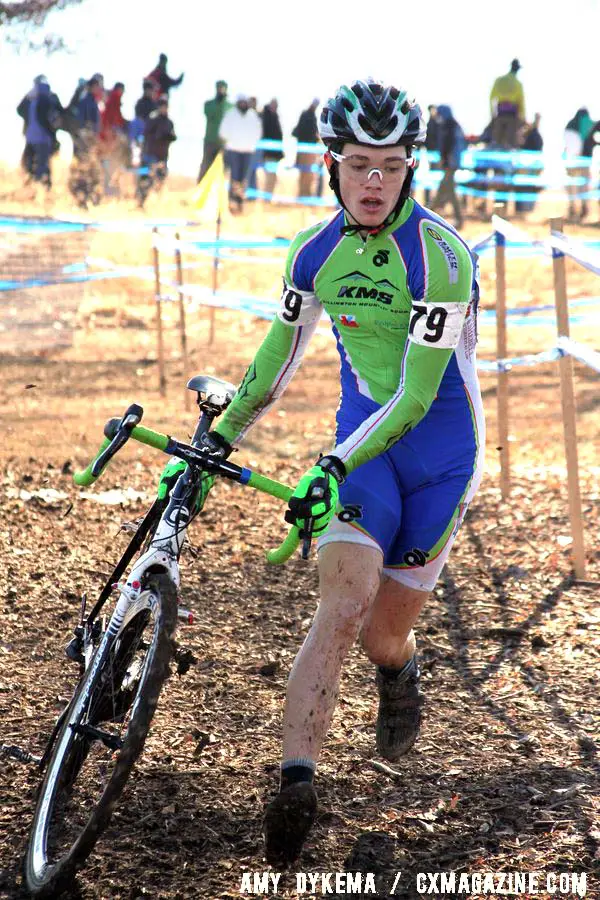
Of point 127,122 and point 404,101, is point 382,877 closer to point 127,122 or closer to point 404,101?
point 404,101

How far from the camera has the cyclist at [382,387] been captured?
12.1 ft

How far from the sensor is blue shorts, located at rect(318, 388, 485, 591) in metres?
3.96

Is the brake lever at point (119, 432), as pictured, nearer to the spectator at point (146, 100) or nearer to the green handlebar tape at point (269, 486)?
the green handlebar tape at point (269, 486)

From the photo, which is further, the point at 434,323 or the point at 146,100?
the point at 146,100

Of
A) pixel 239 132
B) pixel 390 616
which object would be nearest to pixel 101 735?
pixel 390 616

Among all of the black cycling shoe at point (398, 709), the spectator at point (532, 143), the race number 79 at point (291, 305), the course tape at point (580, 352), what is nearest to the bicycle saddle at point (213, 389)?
the race number 79 at point (291, 305)

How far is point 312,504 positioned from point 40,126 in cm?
2094

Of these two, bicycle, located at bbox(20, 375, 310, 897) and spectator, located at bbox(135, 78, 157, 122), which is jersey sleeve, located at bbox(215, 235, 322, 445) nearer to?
bicycle, located at bbox(20, 375, 310, 897)

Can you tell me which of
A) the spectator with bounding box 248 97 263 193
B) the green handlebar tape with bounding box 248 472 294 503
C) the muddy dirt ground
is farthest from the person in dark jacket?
the green handlebar tape with bounding box 248 472 294 503

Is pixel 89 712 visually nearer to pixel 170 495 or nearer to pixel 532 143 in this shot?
pixel 170 495

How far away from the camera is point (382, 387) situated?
13.2 feet

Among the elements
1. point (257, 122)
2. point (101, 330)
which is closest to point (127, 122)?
point (257, 122)

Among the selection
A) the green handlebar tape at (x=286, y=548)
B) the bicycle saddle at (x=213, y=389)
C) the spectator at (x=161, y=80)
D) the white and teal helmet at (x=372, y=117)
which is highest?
the spectator at (x=161, y=80)

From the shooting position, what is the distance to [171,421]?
10.7 metres
